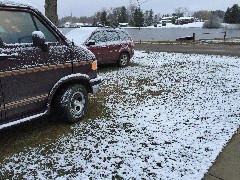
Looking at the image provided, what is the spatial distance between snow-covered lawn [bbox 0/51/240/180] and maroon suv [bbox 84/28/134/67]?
9.68 ft

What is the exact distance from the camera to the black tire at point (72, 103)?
4840mm

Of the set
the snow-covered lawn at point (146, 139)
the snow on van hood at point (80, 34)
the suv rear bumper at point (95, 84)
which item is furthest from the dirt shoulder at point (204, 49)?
the suv rear bumper at point (95, 84)

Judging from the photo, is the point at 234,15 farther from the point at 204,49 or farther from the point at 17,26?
the point at 17,26

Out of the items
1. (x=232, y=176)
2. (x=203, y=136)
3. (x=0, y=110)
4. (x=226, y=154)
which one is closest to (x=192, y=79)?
(x=203, y=136)

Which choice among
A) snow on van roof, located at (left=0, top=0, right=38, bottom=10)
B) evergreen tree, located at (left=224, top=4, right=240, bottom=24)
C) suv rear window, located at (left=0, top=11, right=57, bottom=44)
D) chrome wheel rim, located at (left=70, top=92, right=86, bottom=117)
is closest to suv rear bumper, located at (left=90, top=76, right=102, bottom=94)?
chrome wheel rim, located at (left=70, top=92, right=86, bottom=117)

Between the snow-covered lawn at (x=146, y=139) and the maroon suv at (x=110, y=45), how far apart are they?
2.95m

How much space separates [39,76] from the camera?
4.36 metres

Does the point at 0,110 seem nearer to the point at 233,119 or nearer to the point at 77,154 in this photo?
the point at 77,154

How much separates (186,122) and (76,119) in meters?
2.18

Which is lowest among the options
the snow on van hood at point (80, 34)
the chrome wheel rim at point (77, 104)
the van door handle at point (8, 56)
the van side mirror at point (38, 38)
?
the chrome wheel rim at point (77, 104)

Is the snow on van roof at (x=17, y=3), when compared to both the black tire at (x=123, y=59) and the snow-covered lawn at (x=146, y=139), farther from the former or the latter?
the black tire at (x=123, y=59)

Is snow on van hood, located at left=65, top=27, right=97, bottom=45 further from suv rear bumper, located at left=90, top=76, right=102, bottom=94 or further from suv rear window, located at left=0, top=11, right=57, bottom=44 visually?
suv rear window, located at left=0, top=11, right=57, bottom=44

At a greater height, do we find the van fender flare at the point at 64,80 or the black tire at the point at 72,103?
the van fender flare at the point at 64,80

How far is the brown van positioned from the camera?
396 cm
